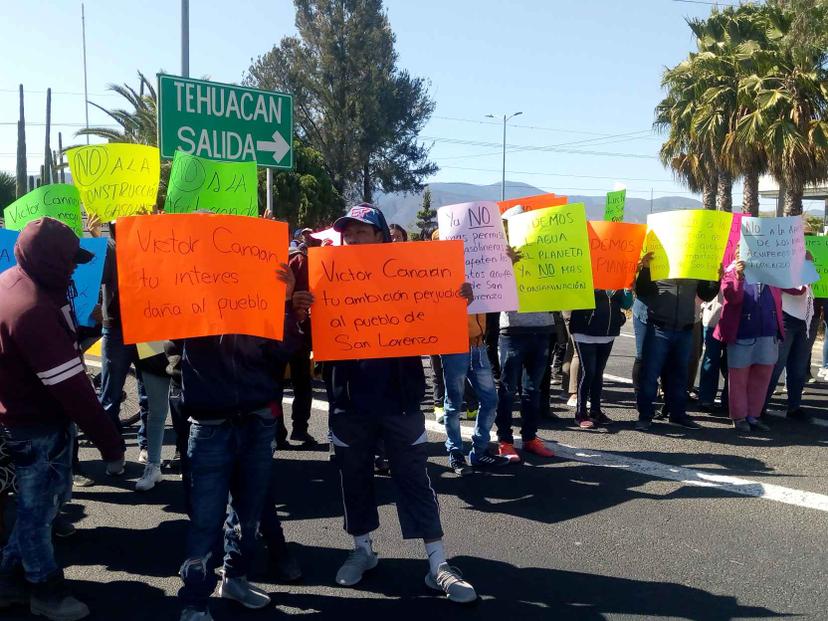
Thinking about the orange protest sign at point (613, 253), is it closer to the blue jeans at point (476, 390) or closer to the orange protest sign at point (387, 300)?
the blue jeans at point (476, 390)

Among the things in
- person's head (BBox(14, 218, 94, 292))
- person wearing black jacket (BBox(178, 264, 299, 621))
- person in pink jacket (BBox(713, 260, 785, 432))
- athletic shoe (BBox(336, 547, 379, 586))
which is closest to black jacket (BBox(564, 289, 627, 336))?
person in pink jacket (BBox(713, 260, 785, 432))

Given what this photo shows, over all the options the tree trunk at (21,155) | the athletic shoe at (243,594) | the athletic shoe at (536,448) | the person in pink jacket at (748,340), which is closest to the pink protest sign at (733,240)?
the person in pink jacket at (748,340)

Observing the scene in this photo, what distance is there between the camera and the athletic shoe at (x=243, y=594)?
369 centimetres

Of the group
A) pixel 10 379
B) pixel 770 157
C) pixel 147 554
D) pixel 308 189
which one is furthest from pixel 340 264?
pixel 308 189

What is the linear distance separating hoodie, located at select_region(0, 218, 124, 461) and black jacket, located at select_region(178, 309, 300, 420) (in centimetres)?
41

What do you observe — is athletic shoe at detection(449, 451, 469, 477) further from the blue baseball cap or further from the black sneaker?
the black sneaker

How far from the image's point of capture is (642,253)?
7074 millimetres

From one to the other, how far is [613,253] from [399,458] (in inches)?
138

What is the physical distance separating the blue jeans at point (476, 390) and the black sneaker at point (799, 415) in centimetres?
369

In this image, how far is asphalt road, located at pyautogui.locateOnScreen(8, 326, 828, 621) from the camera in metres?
3.73

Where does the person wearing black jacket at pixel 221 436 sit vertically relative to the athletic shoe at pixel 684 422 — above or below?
above

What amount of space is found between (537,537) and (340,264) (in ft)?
6.79

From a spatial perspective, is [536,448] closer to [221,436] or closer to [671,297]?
[671,297]

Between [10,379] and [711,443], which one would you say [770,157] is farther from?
[10,379]
